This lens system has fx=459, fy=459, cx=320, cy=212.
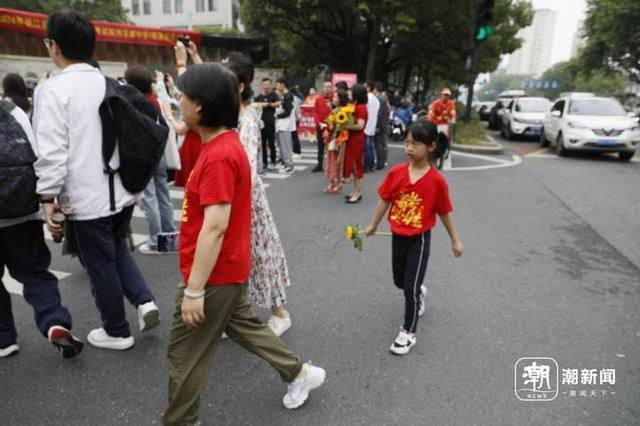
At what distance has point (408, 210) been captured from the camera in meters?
2.97

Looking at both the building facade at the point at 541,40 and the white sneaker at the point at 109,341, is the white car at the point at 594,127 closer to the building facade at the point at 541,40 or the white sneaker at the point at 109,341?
the white sneaker at the point at 109,341

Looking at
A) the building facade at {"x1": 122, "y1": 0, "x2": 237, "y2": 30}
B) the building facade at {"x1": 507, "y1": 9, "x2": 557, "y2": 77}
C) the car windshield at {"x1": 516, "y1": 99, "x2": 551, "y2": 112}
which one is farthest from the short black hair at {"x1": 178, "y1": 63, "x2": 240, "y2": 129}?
the building facade at {"x1": 507, "y1": 9, "x2": 557, "y2": 77}

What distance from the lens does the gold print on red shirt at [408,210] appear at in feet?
9.63

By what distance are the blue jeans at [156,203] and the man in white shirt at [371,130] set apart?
4859mm

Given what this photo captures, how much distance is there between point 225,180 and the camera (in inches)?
67.6

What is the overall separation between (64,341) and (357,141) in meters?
5.16

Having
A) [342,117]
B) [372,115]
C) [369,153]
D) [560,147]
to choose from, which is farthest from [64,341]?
[560,147]

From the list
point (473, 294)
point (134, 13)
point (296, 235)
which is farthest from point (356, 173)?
point (134, 13)

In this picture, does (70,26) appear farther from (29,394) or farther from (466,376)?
(466,376)

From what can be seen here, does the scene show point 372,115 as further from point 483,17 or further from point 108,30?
point 108,30

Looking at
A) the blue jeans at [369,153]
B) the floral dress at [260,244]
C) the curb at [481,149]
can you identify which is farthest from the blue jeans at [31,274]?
the curb at [481,149]

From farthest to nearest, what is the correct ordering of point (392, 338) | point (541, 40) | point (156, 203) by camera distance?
point (541, 40) < point (156, 203) < point (392, 338)

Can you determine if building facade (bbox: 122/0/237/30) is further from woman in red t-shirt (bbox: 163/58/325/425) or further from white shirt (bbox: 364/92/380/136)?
woman in red t-shirt (bbox: 163/58/325/425)

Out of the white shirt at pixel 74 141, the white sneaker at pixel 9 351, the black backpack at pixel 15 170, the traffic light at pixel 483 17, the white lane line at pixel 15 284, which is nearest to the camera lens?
the white shirt at pixel 74 141
